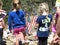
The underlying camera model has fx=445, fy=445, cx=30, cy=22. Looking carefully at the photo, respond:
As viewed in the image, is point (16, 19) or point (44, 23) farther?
point (44, 23)

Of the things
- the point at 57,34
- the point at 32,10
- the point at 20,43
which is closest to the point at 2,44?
the point at 20,43

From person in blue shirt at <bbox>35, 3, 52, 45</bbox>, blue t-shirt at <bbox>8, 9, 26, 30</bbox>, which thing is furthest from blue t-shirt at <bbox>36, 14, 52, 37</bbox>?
blue t-shirt at <bbox>8, 9, 26, 30</bbox>

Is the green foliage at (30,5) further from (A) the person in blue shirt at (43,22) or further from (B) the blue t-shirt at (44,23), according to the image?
(B) the blue t-shirt at (44,23)

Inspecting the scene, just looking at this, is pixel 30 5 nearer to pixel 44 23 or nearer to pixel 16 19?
pixel 44 23

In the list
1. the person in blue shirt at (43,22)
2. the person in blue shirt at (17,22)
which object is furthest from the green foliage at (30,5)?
the person in blue shirt at (17,22)

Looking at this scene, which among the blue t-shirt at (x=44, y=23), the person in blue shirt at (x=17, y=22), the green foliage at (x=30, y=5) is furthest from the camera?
the green foliage at (x=30, y=5)

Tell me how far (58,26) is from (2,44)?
4220mm

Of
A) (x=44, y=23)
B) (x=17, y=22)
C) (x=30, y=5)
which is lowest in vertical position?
(x=30, y=5)

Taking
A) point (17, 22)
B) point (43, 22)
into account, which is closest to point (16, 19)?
point (17, 22)

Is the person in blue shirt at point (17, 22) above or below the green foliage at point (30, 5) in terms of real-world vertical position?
above

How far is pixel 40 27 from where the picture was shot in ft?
38.8

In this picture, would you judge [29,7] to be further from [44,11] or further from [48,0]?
[44,11]

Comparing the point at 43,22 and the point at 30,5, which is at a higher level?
the point at 43,22

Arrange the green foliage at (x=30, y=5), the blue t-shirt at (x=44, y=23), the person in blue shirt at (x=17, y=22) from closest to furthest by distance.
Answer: the person in blue shirt at (x=17, y=22)
the blue t-shirt at (x=44, y=23)
the green foliage at (x=30, y=5)
